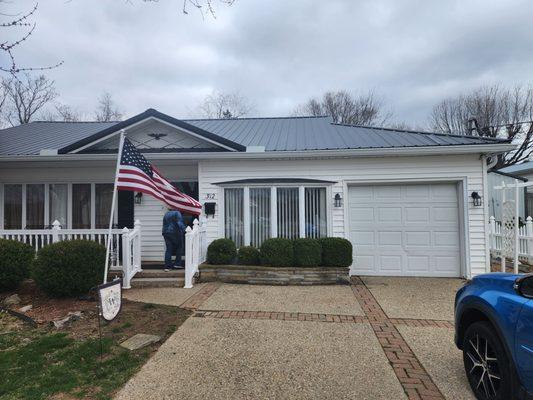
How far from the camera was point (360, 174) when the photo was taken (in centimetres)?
940

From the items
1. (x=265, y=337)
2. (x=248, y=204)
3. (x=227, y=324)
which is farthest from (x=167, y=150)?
(x=265, y=337)

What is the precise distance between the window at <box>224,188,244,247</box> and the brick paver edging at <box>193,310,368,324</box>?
370 centimetres

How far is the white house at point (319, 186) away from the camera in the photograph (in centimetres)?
906

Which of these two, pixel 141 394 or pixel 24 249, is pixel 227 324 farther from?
pixel 24 249

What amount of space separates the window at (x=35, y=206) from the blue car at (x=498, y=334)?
10.9 metres

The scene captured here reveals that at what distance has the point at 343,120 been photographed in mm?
31891

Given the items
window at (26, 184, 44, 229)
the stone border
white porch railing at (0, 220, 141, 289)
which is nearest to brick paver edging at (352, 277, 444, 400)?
the stone border

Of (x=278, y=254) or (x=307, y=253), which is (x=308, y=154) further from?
(x=278, y=254)

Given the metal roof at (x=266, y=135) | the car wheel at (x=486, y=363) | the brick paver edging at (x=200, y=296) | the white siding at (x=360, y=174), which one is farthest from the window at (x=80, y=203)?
the car wheel at (x=486, y=363)

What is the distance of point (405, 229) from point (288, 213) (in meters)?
3.05

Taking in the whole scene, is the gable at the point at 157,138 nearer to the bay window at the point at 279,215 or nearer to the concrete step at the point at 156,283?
the bay window at the point at 279,215

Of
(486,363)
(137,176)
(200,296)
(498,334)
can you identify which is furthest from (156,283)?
(498,334)

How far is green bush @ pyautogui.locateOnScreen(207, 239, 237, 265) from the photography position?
8578 mm

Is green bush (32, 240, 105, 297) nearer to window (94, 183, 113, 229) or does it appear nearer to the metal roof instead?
window (94, 183, 113, 229)
